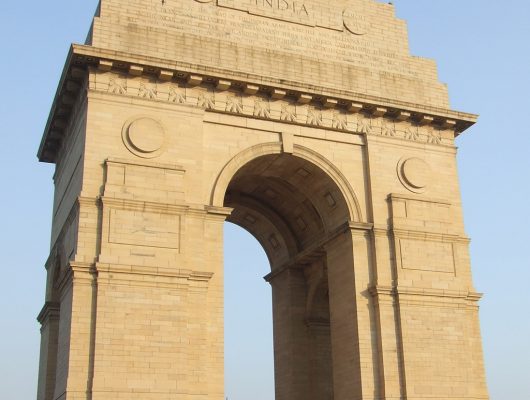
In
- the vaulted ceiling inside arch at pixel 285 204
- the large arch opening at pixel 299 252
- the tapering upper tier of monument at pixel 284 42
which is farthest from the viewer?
the vaulted ceiling inside arch at pixel 285 204

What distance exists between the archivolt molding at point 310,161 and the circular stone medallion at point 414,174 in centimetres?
212

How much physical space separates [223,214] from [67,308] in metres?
5.60

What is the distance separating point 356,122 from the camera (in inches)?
1070

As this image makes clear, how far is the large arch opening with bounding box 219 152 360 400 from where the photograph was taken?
26.6 m

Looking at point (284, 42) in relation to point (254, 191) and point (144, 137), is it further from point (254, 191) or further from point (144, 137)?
point (144, 137)

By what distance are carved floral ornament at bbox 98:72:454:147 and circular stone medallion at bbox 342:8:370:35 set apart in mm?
3702

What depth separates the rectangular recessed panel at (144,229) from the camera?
886 inches

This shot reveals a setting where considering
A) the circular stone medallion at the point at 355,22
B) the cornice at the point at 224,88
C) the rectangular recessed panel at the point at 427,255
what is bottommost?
the rectangular recessed panel at the point at 427,255

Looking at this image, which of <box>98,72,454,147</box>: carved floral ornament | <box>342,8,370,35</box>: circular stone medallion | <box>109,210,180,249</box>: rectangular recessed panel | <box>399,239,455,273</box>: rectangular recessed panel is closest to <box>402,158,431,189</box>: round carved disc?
<box>98,72,454,147</box>: carved floral ornament

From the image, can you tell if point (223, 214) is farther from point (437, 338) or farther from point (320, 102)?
point (437, 338)

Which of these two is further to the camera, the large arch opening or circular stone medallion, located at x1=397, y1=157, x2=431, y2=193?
circular stone medallion, located at x1=397, y1=157, x2=431, y2=193

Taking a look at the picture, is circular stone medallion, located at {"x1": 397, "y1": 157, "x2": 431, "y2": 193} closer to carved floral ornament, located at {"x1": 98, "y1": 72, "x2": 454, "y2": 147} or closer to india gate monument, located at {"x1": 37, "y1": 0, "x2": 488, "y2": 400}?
india gate monument, located at {"x1": 37, "y1": 0, "x2": 488, "y2": 400}

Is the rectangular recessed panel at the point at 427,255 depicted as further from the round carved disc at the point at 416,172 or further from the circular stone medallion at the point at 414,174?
the round carved disc at the point at 416,172

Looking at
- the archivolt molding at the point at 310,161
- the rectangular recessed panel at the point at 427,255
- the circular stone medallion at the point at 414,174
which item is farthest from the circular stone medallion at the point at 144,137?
the rectangular recessed panel at the point at 427,255
